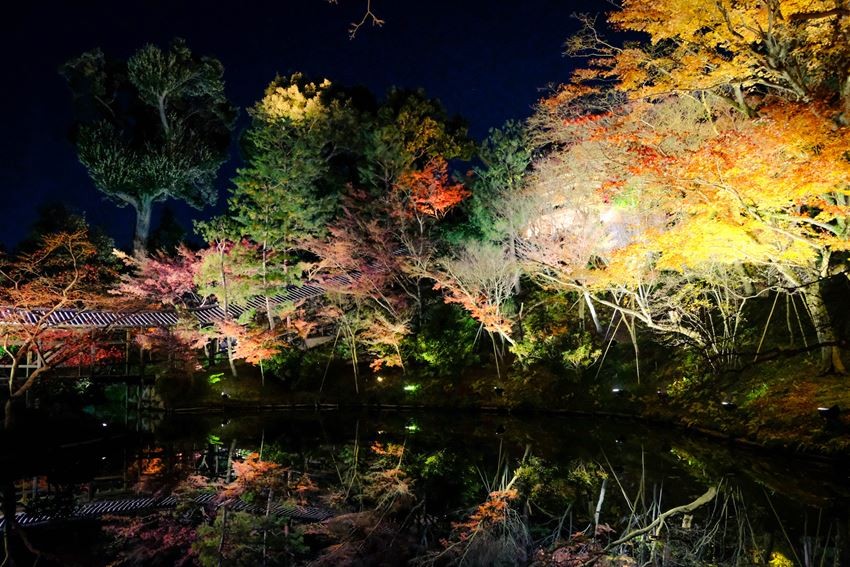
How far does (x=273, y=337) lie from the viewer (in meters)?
20.8

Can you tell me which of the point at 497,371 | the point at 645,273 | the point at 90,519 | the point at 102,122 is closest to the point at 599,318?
the point at 497,371

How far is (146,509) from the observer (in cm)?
882

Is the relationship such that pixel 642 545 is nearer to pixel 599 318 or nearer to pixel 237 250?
pixel 599 318

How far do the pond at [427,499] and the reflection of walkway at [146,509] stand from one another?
2.0 inches

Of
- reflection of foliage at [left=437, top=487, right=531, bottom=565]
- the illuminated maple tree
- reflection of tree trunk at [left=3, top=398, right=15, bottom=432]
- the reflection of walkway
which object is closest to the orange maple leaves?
the illuminated maple tree

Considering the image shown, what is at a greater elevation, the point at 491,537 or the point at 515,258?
the point at 515,258

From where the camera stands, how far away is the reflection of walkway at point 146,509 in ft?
26.7

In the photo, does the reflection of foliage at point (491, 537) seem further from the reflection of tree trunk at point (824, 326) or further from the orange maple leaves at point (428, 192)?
the orange maple leaves at point (428, 192)

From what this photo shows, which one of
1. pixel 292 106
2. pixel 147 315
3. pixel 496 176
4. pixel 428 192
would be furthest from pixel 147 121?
pixel 496 176

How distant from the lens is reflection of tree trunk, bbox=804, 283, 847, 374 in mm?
10570

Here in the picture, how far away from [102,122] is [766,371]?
28.9m

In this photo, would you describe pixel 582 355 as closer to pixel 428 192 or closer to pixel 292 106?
pixel 428 192

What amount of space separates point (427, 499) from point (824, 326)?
8391mm

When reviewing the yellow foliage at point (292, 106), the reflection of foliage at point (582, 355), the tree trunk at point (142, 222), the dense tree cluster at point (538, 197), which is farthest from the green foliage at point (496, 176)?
the tree trunk at point (142, 222)
